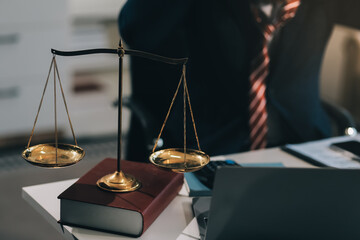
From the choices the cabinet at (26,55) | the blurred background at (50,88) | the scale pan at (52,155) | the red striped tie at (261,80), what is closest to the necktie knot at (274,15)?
the red striped tie at (261,80)

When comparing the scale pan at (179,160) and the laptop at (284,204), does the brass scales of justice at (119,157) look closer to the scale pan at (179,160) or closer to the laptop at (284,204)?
the scale pan at (179,160)

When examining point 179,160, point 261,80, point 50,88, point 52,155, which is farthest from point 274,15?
point 50,88

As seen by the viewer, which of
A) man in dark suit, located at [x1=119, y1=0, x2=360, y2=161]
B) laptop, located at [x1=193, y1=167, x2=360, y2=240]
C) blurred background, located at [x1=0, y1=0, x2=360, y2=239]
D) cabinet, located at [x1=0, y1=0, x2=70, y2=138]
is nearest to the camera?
laptop, located at [x1=193, y1=167, x2=360, y2=240]

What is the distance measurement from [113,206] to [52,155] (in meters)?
0.21

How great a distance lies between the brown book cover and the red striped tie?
789mm

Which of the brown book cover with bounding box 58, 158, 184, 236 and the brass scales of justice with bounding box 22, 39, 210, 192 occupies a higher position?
the brass scales of justice with bounding box 22, 39, 210, 192

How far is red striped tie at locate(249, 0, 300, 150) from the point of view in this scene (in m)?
1.87

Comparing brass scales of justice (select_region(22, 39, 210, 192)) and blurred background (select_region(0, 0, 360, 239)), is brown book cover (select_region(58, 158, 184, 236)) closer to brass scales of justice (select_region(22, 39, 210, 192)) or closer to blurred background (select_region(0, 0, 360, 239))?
brass scales of justice (select_region(22, 39, 210, 192))

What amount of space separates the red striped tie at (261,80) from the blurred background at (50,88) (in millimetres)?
373

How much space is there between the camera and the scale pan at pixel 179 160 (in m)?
1.12

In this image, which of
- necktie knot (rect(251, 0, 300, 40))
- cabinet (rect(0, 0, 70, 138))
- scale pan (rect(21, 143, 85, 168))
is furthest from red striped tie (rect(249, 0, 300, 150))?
cabinet (rect(0, 0, 70, 138))

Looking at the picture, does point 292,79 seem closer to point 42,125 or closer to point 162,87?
point 162,87

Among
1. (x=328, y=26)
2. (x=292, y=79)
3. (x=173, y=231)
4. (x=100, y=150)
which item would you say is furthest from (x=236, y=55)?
(x=100, y=150)

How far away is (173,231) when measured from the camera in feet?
3.67
